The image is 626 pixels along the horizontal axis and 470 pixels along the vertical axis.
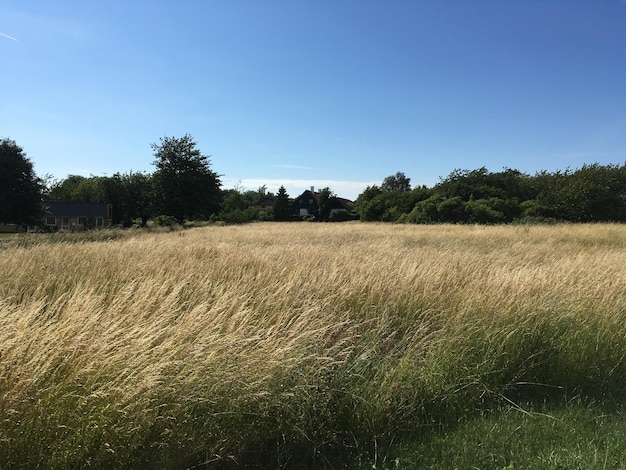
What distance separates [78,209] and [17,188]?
1059 inches

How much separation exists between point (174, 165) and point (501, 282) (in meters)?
48.8

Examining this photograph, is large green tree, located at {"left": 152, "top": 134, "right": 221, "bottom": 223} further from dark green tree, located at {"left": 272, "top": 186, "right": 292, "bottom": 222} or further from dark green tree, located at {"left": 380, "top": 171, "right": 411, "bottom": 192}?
dark green tree, located at {"left": 380, "top": 171, "right": 411, "bottom": 192}

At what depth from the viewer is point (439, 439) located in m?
2.84

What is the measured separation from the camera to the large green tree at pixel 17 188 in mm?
37750

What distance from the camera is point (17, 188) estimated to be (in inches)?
1524

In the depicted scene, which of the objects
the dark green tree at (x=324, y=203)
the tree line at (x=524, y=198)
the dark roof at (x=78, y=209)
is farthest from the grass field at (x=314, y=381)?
the dark green tree at (x=324, y=203)

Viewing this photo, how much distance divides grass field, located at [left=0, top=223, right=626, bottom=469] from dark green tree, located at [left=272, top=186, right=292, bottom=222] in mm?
71491

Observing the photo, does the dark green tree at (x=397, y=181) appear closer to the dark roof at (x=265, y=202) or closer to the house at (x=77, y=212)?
the dark roof at (x=265, y=202)

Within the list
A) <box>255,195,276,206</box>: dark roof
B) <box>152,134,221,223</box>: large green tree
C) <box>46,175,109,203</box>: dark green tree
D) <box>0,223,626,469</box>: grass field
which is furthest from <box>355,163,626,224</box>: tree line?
<box>255,195,276,206</box>: dark roof

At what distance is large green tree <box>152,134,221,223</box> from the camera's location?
48.2 metres

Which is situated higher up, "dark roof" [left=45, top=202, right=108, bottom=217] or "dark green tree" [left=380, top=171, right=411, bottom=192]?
"dark green tree" [left=380, top=171, right=411, bottom=192]

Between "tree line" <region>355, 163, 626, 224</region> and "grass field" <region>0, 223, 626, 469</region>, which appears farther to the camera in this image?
"tree line" <region>355, 163, 626, 224</region>

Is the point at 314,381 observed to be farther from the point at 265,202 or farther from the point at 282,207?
the point at 265,202

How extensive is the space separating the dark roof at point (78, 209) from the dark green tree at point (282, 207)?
30352mm
